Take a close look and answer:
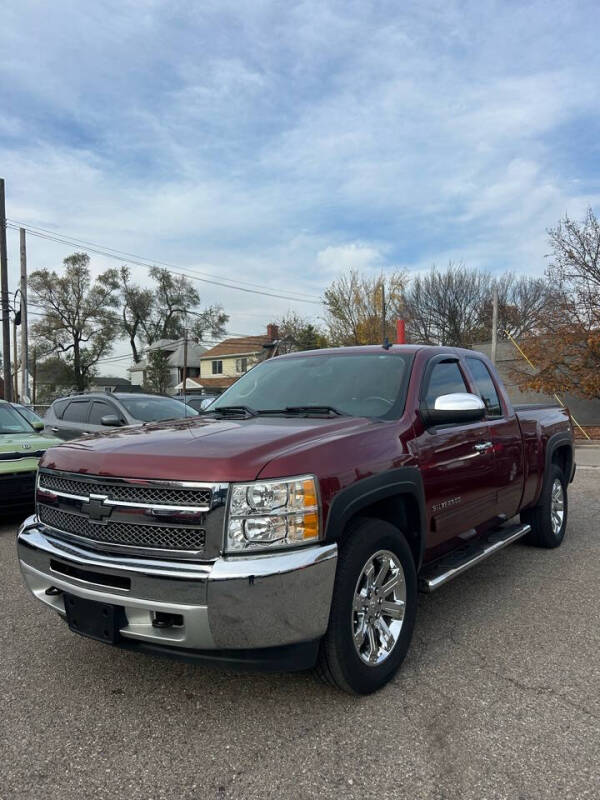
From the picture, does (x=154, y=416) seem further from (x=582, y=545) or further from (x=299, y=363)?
(x=582, y=545)

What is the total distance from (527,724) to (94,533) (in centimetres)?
220

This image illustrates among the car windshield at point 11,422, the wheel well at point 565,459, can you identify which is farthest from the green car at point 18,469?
the wheel well at point 565,459

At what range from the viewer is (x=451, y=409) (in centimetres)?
362

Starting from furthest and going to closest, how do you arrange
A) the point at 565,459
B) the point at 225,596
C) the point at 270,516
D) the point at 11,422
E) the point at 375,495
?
the point at 11,422 → the point at 565,459 → the point at 375,495 → the point at 270,516 → the point at 225,596

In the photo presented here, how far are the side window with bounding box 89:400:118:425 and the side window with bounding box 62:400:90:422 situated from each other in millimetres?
187

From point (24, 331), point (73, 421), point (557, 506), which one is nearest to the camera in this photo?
point (557, 506)

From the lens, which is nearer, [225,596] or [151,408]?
[225,596]

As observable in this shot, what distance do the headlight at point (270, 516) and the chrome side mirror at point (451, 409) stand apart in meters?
1.25

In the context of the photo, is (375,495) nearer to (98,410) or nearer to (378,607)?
(378,607)

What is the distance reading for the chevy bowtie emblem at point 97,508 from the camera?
292cm

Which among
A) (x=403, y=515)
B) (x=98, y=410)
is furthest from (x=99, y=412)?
(x=403, y=515)

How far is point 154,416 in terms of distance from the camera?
9.58 metres

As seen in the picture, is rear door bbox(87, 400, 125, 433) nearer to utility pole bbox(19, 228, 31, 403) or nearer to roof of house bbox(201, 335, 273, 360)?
utility pole bbox(19, 228, 31, 403)

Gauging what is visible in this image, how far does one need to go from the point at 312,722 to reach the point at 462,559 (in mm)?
1636
